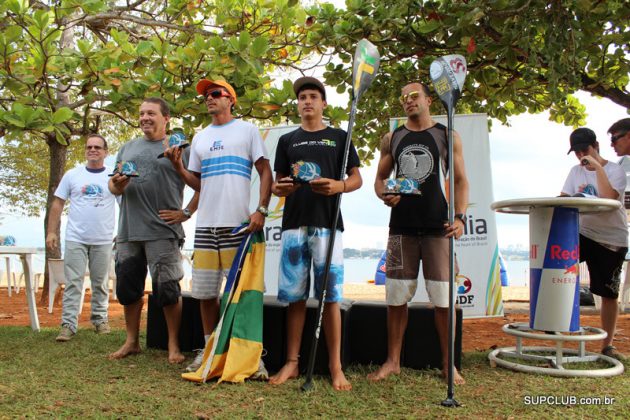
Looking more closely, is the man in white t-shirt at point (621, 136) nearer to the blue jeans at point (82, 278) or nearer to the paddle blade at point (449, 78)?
the paddle blade at point (449, 78)

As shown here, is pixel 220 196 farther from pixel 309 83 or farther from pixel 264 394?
pixel 264 394

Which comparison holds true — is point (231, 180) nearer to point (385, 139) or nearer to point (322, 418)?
point (385, 139)

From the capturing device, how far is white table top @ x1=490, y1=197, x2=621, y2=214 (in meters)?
3.62

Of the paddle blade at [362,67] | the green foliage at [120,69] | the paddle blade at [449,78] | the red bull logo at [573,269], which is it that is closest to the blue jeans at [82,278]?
the green foliage at [120,69]

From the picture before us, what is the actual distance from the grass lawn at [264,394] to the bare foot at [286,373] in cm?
9

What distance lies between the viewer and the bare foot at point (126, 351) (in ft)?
14.0

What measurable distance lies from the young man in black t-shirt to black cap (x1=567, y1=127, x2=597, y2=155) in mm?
1789

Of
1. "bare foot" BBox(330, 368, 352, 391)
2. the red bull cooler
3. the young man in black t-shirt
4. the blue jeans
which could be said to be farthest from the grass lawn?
the blue jeans

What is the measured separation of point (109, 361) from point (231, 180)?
166 cm

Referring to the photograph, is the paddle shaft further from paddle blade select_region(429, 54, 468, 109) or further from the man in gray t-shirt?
the man in gray t-shirt

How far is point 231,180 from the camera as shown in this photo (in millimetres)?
3750

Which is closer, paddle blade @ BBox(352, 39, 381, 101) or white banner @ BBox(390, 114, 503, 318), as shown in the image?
paddle blade @ BBox(352, 39, 381, 101)

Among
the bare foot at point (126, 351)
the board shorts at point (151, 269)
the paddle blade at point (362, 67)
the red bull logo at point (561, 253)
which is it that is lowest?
the bare foot at point (126, 351)

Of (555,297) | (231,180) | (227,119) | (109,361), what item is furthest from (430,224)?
(109,361)
